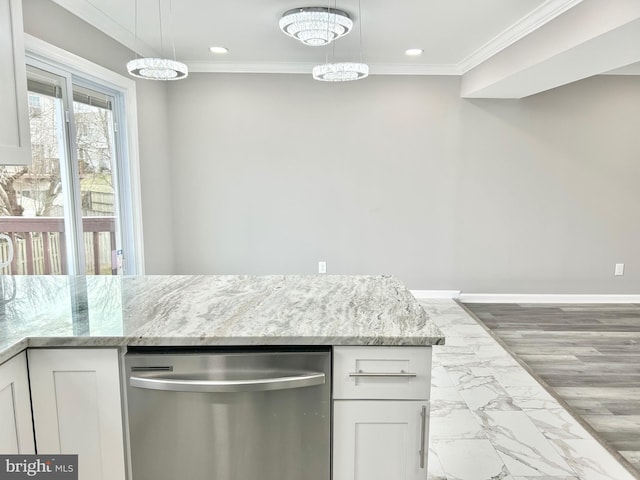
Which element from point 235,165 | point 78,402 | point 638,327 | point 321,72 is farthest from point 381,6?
point 638,327

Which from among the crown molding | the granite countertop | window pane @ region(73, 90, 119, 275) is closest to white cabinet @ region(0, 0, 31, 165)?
the granite countertop

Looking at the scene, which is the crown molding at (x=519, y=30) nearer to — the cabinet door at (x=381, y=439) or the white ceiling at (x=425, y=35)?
the white ceiling at (x=425, y=35)

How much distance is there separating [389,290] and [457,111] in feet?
10.8

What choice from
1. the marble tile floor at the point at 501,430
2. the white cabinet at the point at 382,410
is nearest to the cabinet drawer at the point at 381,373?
the white cabinet at the point at 382,410

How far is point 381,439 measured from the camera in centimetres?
133

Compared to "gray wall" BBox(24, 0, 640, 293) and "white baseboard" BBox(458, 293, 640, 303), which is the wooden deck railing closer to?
"gray wall" BBox(24, 0, 640, 293)

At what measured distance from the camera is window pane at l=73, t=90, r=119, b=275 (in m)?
2.98

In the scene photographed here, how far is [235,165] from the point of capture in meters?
4.45

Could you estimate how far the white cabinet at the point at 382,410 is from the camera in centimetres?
131

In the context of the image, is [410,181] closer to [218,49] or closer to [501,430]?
[218,49]

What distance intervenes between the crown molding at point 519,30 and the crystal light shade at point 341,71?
1275 mm

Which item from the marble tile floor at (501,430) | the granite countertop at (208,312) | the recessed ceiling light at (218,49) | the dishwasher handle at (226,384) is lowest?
the marble tile floor at (501,430)

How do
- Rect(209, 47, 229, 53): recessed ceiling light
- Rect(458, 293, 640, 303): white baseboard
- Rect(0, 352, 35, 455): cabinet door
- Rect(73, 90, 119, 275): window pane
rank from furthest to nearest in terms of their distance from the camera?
Rect(458, 293, 640, 303): white baseboard
Rect(209, 47, 229, 53): recessed ceiling light
Rect(73, 90, 119, 275): window pane
Rect(0, 352, 35, 455): cabinet door

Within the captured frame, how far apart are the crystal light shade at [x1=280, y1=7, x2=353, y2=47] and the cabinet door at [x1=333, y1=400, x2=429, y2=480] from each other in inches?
89.8
